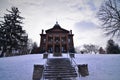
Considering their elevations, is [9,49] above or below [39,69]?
above

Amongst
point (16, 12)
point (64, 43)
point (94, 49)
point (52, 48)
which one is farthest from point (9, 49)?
point (94, 49)

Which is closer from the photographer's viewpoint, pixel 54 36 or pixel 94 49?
pixel 54 36

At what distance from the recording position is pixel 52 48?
37188 millimetres

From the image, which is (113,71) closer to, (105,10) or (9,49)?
(105,10)

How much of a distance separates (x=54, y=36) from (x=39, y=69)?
26.2 meters

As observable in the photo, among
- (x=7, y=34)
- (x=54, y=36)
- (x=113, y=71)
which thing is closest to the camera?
(x=113, y=71)

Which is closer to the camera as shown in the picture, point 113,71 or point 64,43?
point 113,71

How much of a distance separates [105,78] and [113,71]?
92.6 inches

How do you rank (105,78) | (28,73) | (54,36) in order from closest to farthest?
1. (105,78)
2. (28,73)
3. (54,36)

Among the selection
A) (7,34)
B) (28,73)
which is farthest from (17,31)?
(28,73)

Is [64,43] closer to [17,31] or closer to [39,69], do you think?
[17,31]

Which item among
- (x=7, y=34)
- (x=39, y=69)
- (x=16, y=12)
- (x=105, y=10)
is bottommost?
(x=39, y=69)

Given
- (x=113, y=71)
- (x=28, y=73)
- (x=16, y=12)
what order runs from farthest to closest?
(x=16, y=12) → (x=113, y=71) → (x=28, y=73)

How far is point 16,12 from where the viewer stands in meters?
32.4
